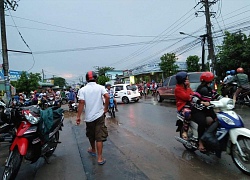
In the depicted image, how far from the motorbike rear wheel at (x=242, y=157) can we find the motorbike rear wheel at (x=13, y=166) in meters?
3.43

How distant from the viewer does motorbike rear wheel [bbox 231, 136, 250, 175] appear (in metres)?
3.18

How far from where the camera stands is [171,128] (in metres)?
6.58

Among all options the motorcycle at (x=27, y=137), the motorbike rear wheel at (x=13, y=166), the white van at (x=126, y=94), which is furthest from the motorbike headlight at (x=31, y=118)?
the white van at (x=126, y=94)

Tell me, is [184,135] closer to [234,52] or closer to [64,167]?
[64,167]

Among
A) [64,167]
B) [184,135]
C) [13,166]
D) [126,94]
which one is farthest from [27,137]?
[126,94]

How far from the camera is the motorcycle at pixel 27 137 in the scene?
326 cm

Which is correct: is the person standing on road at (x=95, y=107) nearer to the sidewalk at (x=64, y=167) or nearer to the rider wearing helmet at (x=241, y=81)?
the sidewalk at (x=64, y=167)

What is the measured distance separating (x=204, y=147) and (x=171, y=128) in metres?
2.90

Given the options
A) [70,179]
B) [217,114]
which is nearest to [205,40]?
[217,114]

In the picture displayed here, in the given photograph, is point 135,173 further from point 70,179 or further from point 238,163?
point 238,163

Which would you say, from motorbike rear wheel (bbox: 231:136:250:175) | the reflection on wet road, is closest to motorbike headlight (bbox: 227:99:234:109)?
motorbike rear wheel (bbox: 231:136:250:175)

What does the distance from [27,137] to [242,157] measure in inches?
137

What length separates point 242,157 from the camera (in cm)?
321

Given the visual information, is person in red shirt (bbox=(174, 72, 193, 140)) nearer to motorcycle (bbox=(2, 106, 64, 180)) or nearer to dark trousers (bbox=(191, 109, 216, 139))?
dark trousers (bbox=(191, 109, 216, 139))
